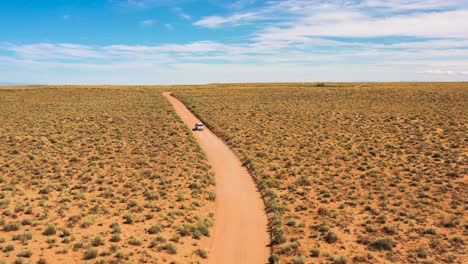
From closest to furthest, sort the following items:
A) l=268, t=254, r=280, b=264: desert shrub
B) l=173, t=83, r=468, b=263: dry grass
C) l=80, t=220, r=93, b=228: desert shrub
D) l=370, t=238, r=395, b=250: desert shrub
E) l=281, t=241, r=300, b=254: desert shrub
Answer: l=268, t=254, r=280, b=264: desert shrub → l=281, t=241, r=300, b=254: desert shrub → l=370, t=238, r=395, b=250: desert shrub → l=173, t=83, r=468, b=263: dry grass → l=80, t=220, r=93, b=228: desert shrub

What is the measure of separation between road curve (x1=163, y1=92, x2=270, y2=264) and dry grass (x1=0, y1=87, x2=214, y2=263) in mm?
892

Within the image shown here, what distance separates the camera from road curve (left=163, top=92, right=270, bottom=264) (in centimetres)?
1683

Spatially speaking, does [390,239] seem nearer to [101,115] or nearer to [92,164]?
[92,164]

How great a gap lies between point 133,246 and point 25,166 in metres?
19.1

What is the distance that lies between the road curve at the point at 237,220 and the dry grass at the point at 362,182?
2.85ft

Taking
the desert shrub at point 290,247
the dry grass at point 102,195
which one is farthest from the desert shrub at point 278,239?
the dry grass at point 102,195

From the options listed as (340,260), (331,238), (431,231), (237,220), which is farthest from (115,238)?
(431,231)

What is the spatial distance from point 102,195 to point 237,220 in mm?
10274

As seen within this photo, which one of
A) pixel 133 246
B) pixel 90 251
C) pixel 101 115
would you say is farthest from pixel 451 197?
pixel 101 115

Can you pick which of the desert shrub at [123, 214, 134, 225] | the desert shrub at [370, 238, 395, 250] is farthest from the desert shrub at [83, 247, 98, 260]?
the desert shrub at [370, 238, 395, 250]

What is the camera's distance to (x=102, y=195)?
79.8ft

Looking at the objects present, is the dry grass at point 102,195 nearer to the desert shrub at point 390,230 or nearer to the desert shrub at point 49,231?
the desert shrub at point 49,231

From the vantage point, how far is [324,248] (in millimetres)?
17344

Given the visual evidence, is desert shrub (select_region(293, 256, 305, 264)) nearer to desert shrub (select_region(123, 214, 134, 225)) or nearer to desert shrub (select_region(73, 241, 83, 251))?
desert shrub (select_region(123, 214, 134, 225))
